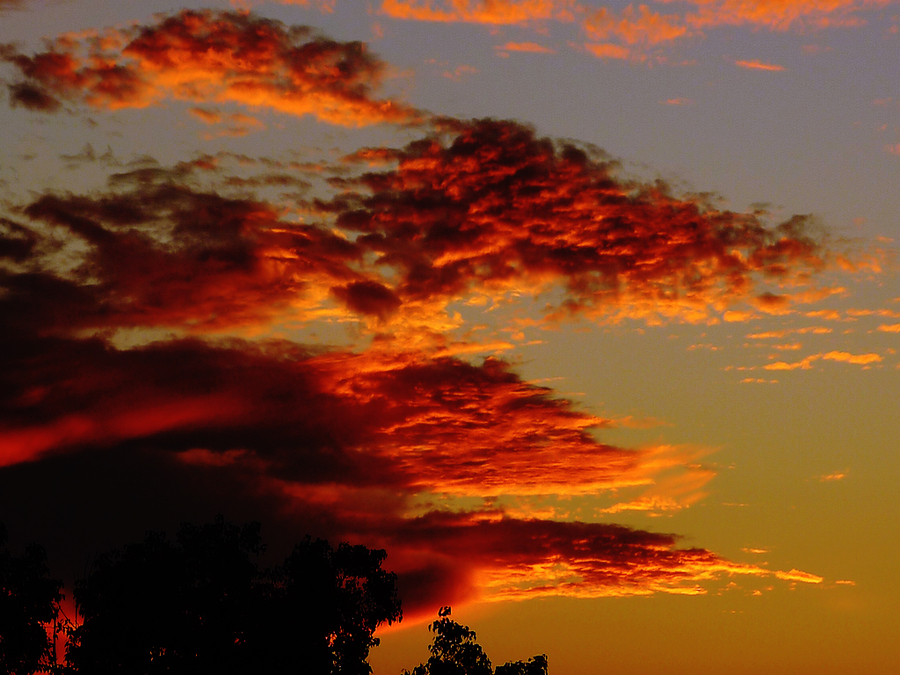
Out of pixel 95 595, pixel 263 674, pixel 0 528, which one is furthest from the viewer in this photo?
pixel 95 595

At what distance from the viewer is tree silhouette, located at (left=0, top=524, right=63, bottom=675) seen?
166ft

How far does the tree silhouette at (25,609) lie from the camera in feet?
166

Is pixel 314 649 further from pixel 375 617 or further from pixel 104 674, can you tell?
pixel 104 674

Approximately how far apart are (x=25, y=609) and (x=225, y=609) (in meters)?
12.7

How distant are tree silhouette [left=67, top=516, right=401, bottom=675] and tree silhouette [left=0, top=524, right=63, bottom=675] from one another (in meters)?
7.92

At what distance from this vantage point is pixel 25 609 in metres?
51.5

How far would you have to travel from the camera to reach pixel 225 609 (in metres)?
61.6

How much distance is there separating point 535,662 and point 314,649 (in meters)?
12.9

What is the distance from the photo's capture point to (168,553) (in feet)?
207

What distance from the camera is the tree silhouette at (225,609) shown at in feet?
196

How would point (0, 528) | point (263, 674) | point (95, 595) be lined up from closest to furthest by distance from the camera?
point (0, 528) < point (263, 674) < point (95, 595)

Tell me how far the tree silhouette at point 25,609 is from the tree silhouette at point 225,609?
26.0 ft

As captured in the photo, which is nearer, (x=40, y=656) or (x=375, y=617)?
(x=40, y=656)

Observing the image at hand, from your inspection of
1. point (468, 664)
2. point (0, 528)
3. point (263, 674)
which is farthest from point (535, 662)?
point (0, 528)
